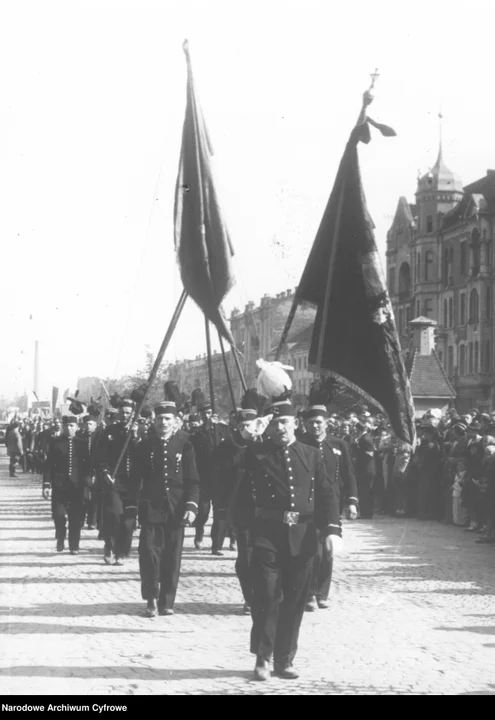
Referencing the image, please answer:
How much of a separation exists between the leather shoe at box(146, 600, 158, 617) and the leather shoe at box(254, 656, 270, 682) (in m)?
2.83

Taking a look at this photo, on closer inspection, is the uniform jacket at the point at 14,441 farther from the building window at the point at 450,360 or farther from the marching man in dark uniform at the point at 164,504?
the building window at the point at 450,360

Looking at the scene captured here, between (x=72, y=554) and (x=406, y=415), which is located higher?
(x=406, y=415)

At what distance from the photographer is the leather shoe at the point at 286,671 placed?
26.5ft

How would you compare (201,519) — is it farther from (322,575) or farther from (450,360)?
(450,360)

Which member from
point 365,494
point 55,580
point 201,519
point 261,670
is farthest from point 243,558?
point 365,494

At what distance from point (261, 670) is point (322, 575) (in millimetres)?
3484

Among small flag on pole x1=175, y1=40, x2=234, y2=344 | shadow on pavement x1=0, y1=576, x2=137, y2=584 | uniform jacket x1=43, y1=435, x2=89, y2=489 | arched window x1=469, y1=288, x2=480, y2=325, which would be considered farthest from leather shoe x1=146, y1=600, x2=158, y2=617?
arched window x1=469, y1=288, x2=480, y2=325

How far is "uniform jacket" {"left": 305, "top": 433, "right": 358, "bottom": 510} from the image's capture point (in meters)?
10.7

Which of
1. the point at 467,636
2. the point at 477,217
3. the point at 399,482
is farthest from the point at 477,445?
the point at 477,217

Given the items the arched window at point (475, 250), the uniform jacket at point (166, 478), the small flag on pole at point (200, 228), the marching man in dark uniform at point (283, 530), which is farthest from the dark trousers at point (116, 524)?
the arched window at point (475, 250)

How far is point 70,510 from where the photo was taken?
54.1 feet

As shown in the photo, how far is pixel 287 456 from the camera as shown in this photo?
8.73 meters
